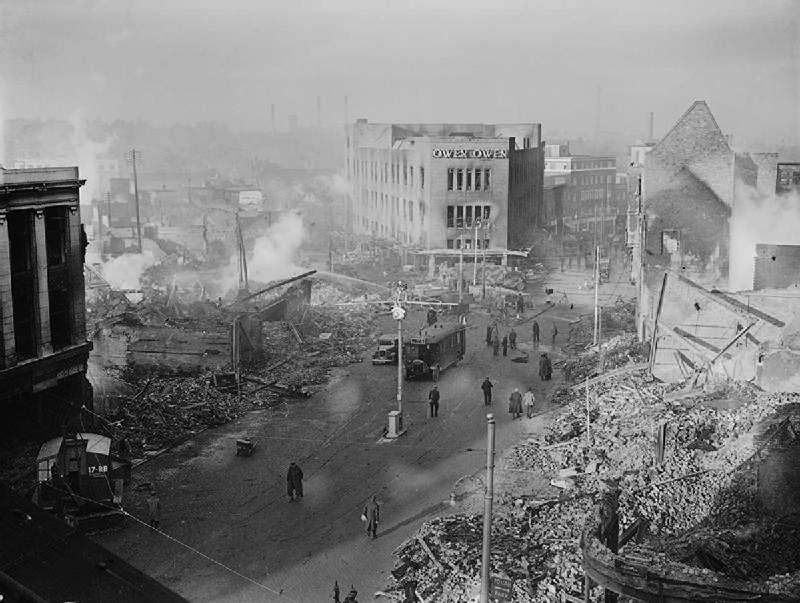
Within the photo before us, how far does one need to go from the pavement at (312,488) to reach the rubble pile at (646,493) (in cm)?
179

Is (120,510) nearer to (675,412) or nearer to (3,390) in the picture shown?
(3,390)

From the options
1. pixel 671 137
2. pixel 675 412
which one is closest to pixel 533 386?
pixel 675 412

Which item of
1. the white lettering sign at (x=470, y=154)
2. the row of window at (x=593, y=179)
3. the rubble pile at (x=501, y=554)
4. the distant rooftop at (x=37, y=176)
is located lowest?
the rubble pile at (x=501, y=554)

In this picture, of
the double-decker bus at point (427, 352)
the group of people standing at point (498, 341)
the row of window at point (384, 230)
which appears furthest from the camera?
the row of window at point (384, 230)

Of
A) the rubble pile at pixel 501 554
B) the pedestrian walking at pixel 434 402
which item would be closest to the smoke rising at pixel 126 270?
the pedestrian walking at pixel 434 402

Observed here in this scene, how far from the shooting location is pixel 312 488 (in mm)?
25766

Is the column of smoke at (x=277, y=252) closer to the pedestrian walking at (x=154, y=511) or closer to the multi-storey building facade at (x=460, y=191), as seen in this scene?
the multi-storey building facade at (x=460, y=191)

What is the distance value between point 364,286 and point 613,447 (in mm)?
34254

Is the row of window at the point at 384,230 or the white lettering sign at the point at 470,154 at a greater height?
the white lettering sign at the point at 470,154

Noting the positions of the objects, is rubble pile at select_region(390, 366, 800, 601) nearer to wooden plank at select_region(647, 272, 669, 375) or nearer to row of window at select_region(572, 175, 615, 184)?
wooden plank at select_region(647, 272, 669, 375)

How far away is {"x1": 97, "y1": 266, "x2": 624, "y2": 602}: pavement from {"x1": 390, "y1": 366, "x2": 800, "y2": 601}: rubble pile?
1790mm

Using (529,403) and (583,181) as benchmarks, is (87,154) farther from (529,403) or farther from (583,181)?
(529,403)

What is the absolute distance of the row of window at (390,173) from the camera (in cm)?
7456

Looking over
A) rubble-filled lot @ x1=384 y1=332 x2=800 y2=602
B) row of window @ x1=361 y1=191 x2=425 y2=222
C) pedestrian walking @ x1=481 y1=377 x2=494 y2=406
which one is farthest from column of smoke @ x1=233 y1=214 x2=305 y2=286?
rubble-filled lot @ x1=384 y1=332 x2=800 y2=602
